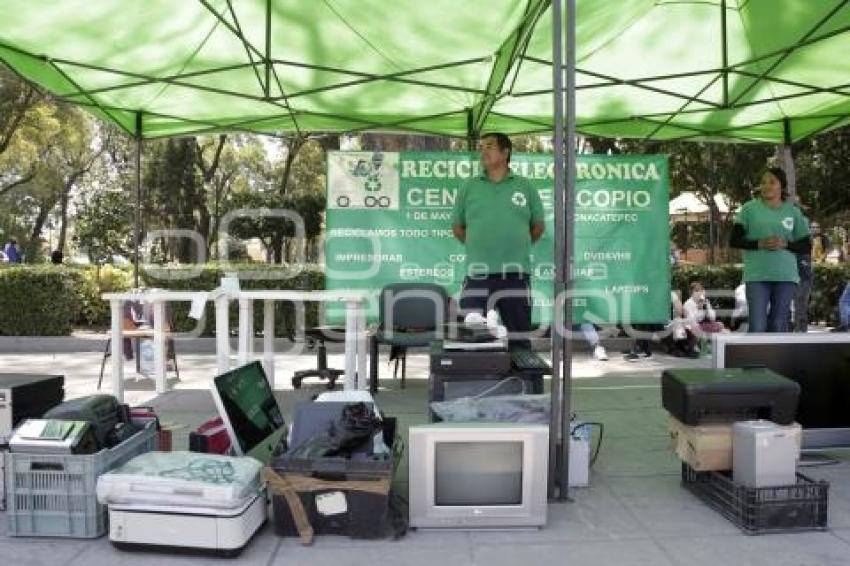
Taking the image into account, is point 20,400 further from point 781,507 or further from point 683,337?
point 683,337

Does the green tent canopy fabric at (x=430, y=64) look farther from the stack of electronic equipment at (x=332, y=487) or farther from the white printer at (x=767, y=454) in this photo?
the stack of electronic equipment at (x=332, y=487)

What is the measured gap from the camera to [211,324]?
11156 millimetres

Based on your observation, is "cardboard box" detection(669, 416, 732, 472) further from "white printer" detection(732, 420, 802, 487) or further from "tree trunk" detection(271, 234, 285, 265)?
"tree trunk" detection(271, 234, 285, 265)

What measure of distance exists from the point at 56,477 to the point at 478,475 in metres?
1.87

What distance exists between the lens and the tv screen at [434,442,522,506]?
11.5 ft

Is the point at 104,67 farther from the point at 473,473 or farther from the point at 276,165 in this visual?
the point at 276,165

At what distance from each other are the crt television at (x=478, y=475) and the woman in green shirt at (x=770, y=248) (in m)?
3.16

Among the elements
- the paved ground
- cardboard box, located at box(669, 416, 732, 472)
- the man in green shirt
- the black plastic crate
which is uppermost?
the man in green shirt

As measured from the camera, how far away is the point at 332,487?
11.2 ft

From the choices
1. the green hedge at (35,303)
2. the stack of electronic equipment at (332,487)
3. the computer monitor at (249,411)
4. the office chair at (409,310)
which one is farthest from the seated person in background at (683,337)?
the green hedge at (35,303)

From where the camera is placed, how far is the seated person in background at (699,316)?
9.66 m

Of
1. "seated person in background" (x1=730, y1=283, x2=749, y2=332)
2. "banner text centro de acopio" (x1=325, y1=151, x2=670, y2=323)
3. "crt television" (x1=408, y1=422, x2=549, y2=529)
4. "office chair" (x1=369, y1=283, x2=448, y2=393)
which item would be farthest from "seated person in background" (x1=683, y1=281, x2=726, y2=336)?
"crt television" (x1=408, y1=422, x2=549, y2=529)

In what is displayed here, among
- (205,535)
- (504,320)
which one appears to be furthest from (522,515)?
(504,320)

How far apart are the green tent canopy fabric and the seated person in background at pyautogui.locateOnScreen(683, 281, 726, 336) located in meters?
2.27
